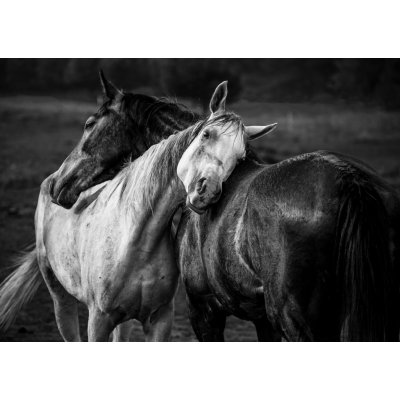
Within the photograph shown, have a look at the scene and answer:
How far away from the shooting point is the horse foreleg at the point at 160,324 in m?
3.54

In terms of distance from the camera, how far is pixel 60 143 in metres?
5.73

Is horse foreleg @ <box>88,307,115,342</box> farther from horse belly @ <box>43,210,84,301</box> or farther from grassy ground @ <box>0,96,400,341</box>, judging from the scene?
grassy ground @ <box>0,96,400,341</box>

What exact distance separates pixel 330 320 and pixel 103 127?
1873 millimetres

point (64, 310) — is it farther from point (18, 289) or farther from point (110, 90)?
point (110, 90)

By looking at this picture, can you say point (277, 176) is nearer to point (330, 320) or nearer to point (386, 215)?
point (386, 215)

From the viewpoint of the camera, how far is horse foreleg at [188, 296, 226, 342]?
3.40m

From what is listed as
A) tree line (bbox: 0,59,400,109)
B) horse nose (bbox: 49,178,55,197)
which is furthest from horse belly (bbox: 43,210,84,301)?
tree line (bbox: 0,59,400,109)

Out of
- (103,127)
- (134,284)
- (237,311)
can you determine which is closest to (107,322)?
(134,284)

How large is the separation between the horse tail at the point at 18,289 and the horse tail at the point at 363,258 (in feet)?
8.48

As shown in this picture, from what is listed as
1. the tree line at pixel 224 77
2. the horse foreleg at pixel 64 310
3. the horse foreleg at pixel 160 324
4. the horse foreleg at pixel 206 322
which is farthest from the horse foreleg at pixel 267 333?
the tree line at pixel 224 77

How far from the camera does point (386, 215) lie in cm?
242

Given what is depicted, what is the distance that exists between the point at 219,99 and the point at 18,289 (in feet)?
7.07

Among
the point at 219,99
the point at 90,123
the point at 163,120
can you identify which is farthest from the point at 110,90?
the point at 219,99

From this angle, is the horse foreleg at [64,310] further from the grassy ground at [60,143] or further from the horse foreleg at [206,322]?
the horse foreleg at [206,322]
